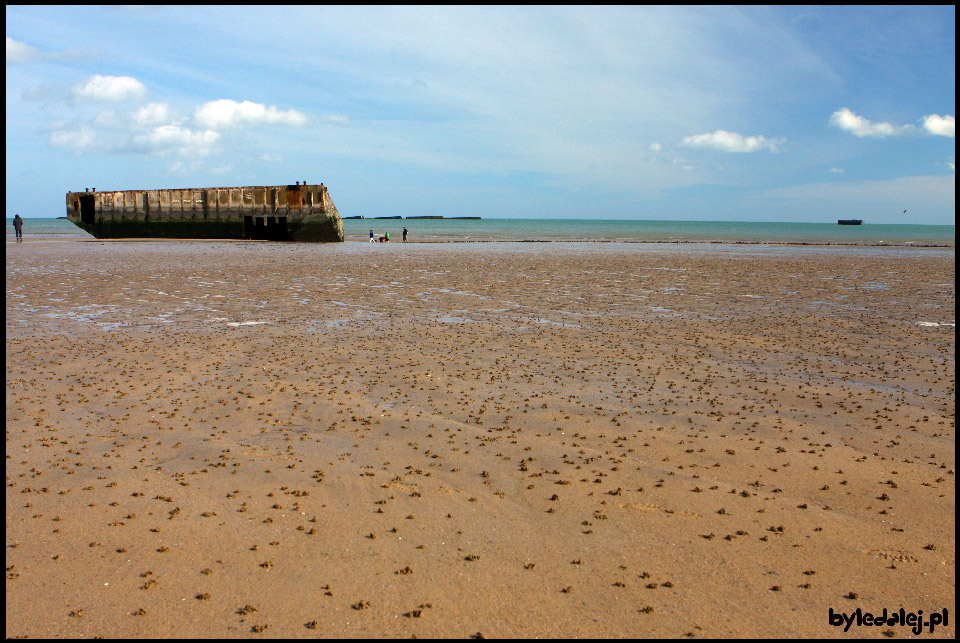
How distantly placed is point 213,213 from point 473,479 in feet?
163

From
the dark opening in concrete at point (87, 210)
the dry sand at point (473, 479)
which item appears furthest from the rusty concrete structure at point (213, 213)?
the dry sand at point (473, 479)

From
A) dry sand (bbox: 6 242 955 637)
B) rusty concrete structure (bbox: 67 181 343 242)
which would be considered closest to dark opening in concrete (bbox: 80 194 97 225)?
rusty concrete structure (bbox: 67 181 343 242)

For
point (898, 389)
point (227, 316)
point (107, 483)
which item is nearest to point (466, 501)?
point (107, 483)

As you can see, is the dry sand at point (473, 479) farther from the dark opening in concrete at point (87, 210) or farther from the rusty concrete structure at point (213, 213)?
the dark opening in concrete at point (87, 210)

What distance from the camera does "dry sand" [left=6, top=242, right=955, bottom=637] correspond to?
3.94 meters

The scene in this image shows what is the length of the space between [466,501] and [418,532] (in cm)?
61

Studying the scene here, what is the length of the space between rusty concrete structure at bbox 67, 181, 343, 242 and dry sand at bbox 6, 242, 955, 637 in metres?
36.5

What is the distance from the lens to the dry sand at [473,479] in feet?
12.9

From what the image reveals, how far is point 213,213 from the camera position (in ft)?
165

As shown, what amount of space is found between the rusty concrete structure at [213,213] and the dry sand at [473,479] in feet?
120

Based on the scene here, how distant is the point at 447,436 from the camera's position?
6754 mm

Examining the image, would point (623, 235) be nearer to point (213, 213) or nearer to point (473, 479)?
point (213, 213)

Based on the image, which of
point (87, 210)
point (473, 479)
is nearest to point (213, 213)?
point (87, 210)

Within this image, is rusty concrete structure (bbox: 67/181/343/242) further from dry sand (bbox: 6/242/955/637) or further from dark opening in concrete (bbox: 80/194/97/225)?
dry sand (bbox: 6/242/955/637)
